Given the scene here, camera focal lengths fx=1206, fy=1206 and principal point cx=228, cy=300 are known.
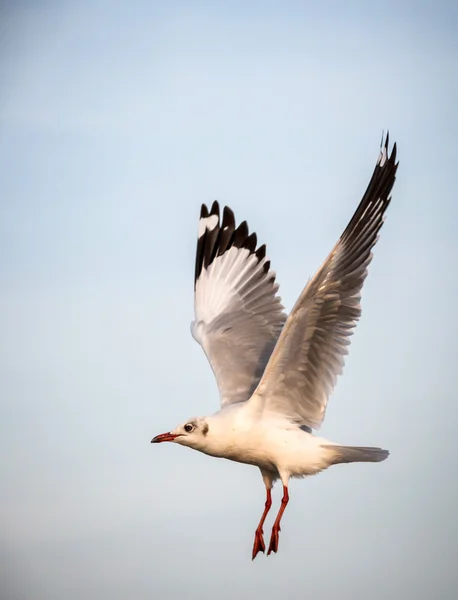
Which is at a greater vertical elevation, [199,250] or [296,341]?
[199,250]

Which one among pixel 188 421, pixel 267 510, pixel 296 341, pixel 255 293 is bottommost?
pixel 267 510

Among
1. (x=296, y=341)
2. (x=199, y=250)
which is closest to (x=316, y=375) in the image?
(x=296, y=341)

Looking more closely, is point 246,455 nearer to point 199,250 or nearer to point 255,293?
point 255,293

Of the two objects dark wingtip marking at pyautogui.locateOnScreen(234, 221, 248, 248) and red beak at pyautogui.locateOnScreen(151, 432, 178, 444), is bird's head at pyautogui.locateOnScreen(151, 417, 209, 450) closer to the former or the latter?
red beak at pyautogui.locateOnScreen(151, 432, 178, 444)

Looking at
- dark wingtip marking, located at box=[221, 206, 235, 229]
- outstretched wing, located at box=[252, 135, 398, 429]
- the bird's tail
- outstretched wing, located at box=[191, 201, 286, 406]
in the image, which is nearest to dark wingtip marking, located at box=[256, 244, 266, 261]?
outstretched wing, located at box=[191, 201, 286, 406]

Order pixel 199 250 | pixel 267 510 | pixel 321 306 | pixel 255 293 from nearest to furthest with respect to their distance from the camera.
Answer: pixel 321 306
pixel 267 510
pixel 255 293
pixel 199 250

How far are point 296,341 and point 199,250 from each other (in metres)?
3.47

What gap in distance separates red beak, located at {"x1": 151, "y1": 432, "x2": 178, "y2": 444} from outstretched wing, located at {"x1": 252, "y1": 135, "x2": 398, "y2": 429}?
804mm

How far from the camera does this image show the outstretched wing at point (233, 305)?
39.1 ft

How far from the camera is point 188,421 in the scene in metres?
10.6

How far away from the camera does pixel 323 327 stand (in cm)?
1044

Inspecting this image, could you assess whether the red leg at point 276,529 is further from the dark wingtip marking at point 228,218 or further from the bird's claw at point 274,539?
the dark wingtip marking at point 228,218

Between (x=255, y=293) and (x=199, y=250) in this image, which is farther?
(x=199, y=250)

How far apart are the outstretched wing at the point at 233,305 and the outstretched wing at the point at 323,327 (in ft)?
3.09
